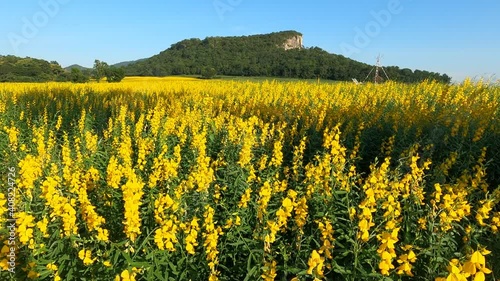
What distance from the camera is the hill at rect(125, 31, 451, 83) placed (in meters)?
30.2

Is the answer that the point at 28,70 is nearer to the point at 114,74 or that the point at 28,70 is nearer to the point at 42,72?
the point at 42,72

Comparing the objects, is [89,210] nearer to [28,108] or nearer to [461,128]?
[461,128]

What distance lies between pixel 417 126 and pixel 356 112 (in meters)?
1.40

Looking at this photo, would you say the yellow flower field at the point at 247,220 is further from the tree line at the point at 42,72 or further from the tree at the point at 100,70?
the tree at the point at 100,70

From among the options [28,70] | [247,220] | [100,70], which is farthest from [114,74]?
[247,220]

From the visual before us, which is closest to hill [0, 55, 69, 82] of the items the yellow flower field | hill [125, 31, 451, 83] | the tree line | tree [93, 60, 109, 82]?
the tree line

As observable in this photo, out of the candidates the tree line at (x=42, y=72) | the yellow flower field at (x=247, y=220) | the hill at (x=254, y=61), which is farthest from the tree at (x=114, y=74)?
the yellow flower field at (x=247, y=220)

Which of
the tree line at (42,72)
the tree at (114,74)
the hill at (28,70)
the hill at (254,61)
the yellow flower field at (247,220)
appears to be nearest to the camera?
the yellow flower field at (247,220)

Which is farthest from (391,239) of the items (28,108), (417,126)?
(28,108)

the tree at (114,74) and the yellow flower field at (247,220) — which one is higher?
the yellow flower field at (247,220)

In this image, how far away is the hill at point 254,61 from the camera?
99.1 feet

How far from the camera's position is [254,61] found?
46844mm

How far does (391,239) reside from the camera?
1774 millimetres

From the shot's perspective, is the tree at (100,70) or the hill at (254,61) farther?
the tree at (100,70)
